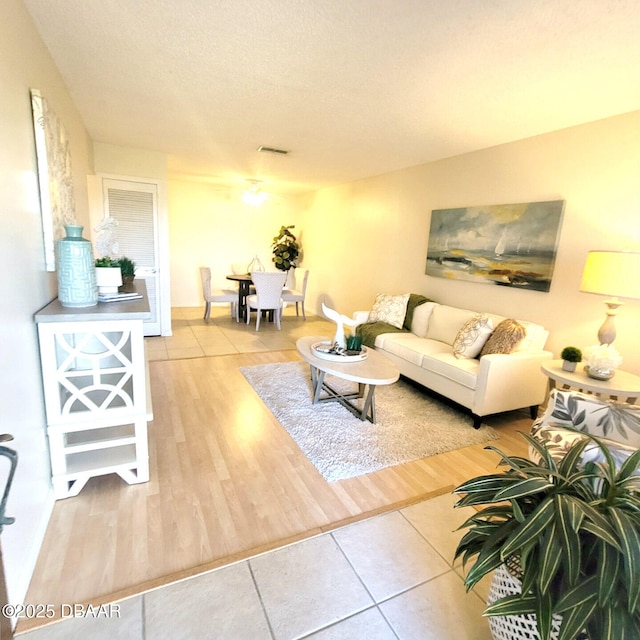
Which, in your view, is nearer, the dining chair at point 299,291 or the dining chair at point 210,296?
the dining chair at point 210,296

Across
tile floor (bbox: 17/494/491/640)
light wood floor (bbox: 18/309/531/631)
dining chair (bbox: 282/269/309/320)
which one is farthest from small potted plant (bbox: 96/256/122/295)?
dining chair (bbox: 282/269/309/320)

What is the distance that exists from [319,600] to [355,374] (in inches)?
54.2

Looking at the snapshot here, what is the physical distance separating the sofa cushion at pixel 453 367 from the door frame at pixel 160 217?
3524 mm

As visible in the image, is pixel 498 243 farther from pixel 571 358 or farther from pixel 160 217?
pixel 160 217

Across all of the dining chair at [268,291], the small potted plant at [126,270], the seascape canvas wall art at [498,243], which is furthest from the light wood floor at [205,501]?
the dining chair at [268,291]

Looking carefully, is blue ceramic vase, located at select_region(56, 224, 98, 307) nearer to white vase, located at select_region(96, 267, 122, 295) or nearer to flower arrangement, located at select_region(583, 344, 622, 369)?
white vase, located at select_region(96, 267, 122, 295)

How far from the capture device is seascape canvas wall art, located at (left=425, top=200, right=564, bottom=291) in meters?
2.96

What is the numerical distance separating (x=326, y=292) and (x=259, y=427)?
4.33 meters

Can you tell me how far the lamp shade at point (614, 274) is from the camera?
2.11 meters

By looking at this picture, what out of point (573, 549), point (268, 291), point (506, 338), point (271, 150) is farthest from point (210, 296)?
point (573, 549)

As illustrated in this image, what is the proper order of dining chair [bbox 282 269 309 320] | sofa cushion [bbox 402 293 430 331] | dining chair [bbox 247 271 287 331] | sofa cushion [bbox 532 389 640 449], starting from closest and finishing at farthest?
sofa cushion [bbox 532 389 640 449] → sofa cushion [bbox 402 293 430 331] → dining chair [bbox 247 271 287 331] → dining chair [bbox 282 269 309 320]

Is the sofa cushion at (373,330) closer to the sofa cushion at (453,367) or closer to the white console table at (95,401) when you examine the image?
the sofa cushion at (453,367)

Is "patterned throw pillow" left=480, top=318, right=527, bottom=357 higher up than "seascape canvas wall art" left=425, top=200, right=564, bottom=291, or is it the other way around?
"seascape canvas wall art" left=425, top=200, right=564, bottom=291

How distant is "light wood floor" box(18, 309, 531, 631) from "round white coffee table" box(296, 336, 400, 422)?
56cm
